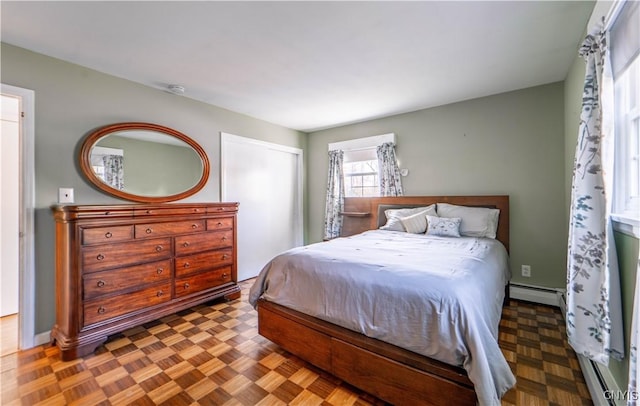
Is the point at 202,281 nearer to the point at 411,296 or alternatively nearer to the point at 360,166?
the point at 411,296

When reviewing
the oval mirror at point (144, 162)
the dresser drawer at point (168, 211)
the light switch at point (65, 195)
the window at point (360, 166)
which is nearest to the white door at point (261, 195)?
the oval mirror at point (144, 162)

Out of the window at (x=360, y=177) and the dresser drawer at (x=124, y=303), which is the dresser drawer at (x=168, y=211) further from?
the window at (x=360, y=177)

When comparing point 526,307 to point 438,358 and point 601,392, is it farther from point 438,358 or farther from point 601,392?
point 438,358

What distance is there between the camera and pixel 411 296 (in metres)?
1.44

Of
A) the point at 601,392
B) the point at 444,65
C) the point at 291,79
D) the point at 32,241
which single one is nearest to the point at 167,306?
the point at 32,241

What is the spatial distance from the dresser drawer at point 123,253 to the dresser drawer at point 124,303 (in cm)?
27

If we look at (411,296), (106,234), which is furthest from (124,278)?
(411,296)

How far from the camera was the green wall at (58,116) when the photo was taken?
2.16m

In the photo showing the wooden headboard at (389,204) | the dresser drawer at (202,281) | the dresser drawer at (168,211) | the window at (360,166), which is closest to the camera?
the dresser drawer at (168,211)

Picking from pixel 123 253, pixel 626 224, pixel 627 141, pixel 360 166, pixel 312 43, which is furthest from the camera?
pixel 360 166

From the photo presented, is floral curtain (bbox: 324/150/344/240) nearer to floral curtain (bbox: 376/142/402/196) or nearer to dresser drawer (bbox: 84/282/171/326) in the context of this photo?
floral curtain (bbox: 376/142/402/196)

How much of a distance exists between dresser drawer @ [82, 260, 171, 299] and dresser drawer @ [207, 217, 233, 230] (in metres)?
0.54

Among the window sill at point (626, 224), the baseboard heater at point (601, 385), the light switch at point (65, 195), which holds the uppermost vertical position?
the light switch at point (65, 195)

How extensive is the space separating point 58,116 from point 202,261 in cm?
178
